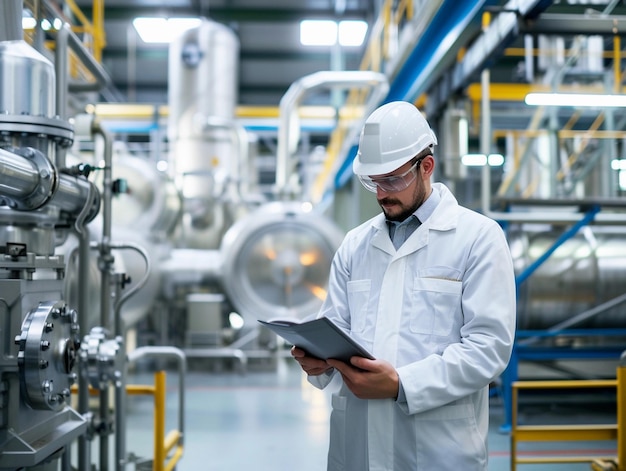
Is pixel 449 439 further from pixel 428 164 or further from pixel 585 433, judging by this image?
pixel 585 433

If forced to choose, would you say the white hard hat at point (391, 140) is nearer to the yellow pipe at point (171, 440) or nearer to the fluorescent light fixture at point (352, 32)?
the yellow pipe at point (171, 440)

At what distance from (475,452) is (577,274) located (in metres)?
4.52

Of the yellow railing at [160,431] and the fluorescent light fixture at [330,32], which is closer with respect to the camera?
the yellow railing at [160,431]

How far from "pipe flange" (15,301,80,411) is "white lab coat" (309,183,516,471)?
2.71 ft

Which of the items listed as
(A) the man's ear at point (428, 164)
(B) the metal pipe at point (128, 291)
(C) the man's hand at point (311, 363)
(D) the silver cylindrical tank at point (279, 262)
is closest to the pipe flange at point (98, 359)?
(B) the metal pipe at point (128, 291)

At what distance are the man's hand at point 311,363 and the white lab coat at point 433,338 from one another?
0.11 metres

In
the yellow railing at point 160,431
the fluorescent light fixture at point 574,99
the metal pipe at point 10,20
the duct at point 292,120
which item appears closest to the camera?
the metal pipe at point 10,20

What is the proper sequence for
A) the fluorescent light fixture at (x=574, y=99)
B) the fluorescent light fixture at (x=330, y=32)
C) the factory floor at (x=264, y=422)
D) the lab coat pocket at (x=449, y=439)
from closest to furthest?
the lab coat pocket at (x=449, y=439)
the fluorescent light fixture at (x=574, y=99)
the factory floor at (x=264, y=422)
the fluorescent light fixture at (x=330, y=32)

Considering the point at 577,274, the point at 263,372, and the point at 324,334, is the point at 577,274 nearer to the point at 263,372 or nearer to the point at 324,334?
the point at 263,372

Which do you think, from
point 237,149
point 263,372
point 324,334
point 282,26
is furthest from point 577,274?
point 282,26

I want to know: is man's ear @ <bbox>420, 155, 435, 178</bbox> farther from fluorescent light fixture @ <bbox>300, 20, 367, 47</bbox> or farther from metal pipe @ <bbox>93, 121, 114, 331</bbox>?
fluorescent light fixture @ <bbox>300, 20, 367, 47</bbox>

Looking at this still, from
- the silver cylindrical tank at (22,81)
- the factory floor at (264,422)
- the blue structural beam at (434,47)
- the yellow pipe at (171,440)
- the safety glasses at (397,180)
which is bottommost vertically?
the factory floor at (264,422)

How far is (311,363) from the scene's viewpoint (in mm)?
1807

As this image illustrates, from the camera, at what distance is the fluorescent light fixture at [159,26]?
1273 cm
